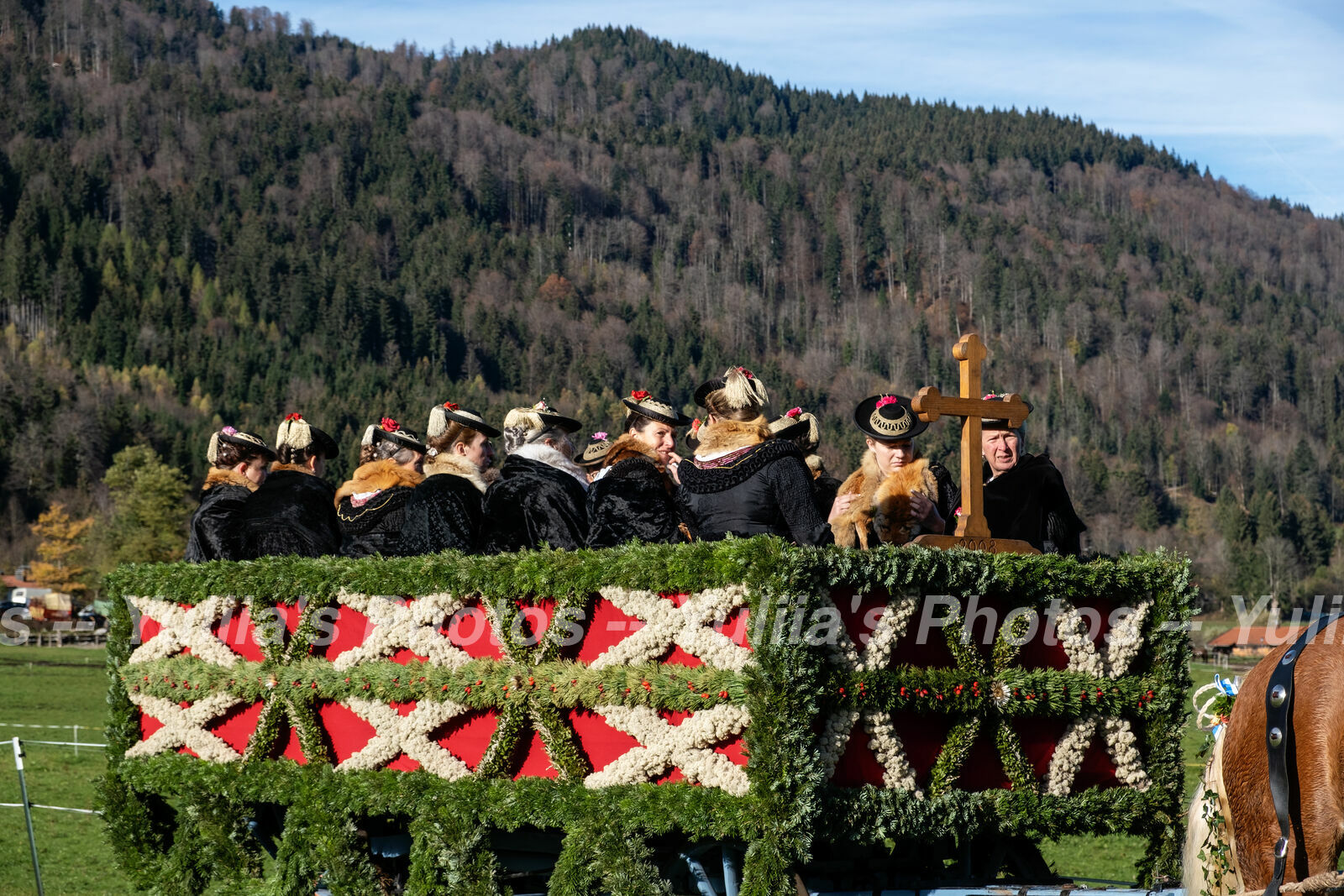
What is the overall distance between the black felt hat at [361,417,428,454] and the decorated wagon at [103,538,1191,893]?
1.41 meters

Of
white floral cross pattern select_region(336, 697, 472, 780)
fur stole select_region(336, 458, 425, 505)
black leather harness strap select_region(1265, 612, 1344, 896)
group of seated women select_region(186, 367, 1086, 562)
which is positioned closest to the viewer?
black leather harness strap select_region(1265, 612, 1344, 896)

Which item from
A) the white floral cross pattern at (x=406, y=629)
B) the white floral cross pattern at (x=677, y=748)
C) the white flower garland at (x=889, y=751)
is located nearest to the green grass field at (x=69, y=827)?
the white floral cross pattern at (x=406, y=629)

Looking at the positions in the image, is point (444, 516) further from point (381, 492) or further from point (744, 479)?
point (744, 479)

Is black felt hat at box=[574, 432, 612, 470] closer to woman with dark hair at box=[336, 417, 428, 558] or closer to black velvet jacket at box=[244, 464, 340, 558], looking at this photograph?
woman with dark hair at box=[336, 417, 428, 558]

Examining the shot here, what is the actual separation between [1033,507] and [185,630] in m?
4.39

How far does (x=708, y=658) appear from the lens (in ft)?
19.4

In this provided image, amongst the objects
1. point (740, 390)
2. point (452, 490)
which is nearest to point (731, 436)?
point (740, 390)

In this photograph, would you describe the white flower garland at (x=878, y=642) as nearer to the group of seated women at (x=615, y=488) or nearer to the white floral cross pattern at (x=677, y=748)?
the white floral cross pattern at (x=677, y=748)

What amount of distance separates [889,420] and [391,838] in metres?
3.05

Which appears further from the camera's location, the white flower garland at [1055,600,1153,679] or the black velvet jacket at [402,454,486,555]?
the black velvet jacket at [402,454,486,555]

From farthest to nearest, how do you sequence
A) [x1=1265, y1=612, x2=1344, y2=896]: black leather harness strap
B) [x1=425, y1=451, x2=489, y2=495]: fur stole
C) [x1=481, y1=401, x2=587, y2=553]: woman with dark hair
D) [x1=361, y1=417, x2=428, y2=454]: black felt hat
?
[x1=361, y1=417, x2=428, y2=454]: black felt hat < [x1=425, y1=451, x2=489, y2=495]: fur stole < [x1=481, y1=401, x2=587, y2=553]: woman with dark hair < [x1=1265, y1=612, x2=1344, y2=896]: black leather harness strap

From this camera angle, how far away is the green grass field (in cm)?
1096

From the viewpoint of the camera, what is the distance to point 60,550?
107 meters

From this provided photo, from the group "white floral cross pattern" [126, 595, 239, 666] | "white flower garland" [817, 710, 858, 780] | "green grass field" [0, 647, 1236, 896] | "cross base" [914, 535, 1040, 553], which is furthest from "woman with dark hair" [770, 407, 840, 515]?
"white floral cross pattern" [126, 595, 239, 666]
